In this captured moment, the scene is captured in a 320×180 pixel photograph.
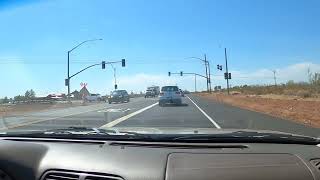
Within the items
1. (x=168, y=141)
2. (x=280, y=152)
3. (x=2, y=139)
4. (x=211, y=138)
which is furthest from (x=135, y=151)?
(x=2, y=139)

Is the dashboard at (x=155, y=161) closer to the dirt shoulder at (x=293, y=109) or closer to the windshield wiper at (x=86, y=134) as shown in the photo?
the windshield wiper at (x=86, y=134)

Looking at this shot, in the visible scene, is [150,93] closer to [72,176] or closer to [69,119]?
[69,119]

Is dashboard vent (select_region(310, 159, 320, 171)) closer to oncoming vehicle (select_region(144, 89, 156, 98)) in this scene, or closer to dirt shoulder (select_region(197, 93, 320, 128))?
dirt shoulder (select_region(197, 93, 320, 128))

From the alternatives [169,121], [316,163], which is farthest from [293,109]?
[316,163]

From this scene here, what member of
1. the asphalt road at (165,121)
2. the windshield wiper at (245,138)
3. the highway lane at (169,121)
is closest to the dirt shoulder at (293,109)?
the asphalt road at (165,121)

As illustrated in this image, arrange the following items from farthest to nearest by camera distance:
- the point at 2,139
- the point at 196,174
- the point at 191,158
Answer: the point at 2,139, the point at 191,158, the point at 196,174

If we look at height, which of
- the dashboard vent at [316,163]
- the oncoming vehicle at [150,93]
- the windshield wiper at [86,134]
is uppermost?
the oncoming vehicle at [150,93]

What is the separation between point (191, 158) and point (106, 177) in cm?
73

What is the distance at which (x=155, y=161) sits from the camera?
4773mm

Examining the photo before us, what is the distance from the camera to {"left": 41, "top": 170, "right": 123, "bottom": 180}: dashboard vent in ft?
15.1

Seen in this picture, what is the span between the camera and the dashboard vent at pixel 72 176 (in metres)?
4.60

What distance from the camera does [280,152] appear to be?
5039 mm

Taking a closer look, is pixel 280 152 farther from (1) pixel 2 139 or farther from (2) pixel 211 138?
(1) pixel 2 139

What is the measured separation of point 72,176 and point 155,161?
26.8 inches
